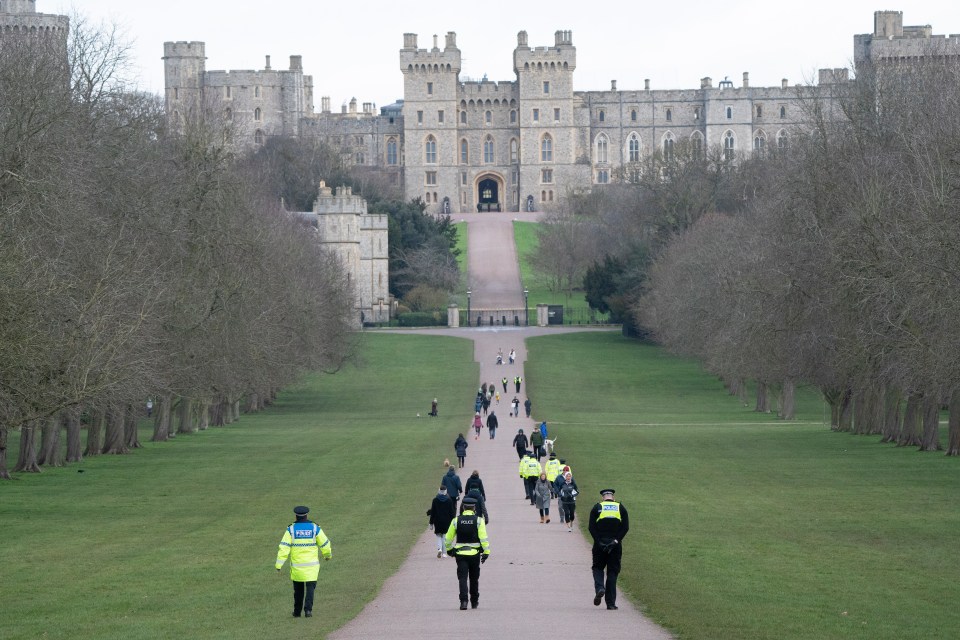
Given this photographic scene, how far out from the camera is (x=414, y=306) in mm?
94562

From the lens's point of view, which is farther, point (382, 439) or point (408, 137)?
point (408, 137)

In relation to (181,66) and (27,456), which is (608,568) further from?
(181,66)

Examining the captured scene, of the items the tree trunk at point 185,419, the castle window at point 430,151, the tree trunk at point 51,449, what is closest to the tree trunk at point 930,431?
the tree trunk at point 51,449

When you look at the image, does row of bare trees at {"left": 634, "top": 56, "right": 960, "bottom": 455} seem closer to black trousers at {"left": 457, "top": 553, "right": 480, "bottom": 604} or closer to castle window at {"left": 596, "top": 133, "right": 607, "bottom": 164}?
black trousers at {"left": 457, "top": 553, "right": 480, "bottom": 604}

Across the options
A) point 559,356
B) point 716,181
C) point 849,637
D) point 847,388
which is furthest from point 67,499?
point 716,181

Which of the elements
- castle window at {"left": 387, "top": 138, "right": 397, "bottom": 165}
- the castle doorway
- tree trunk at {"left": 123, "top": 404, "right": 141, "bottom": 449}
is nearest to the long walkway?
tree trunk at {"left": 123, "top": 404, "right": 141, "bottom": 449}

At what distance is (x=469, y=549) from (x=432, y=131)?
125 metres

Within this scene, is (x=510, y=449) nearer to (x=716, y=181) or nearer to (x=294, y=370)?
(x=294, y=370)

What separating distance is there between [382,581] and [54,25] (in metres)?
62.2

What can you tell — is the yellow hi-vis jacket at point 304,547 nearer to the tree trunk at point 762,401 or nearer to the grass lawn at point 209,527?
the grass lawn at point 209,527

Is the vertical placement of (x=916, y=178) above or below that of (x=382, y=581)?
above

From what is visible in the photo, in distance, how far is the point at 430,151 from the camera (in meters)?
140

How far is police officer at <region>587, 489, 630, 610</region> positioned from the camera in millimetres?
15645

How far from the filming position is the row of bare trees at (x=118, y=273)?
999 inches
